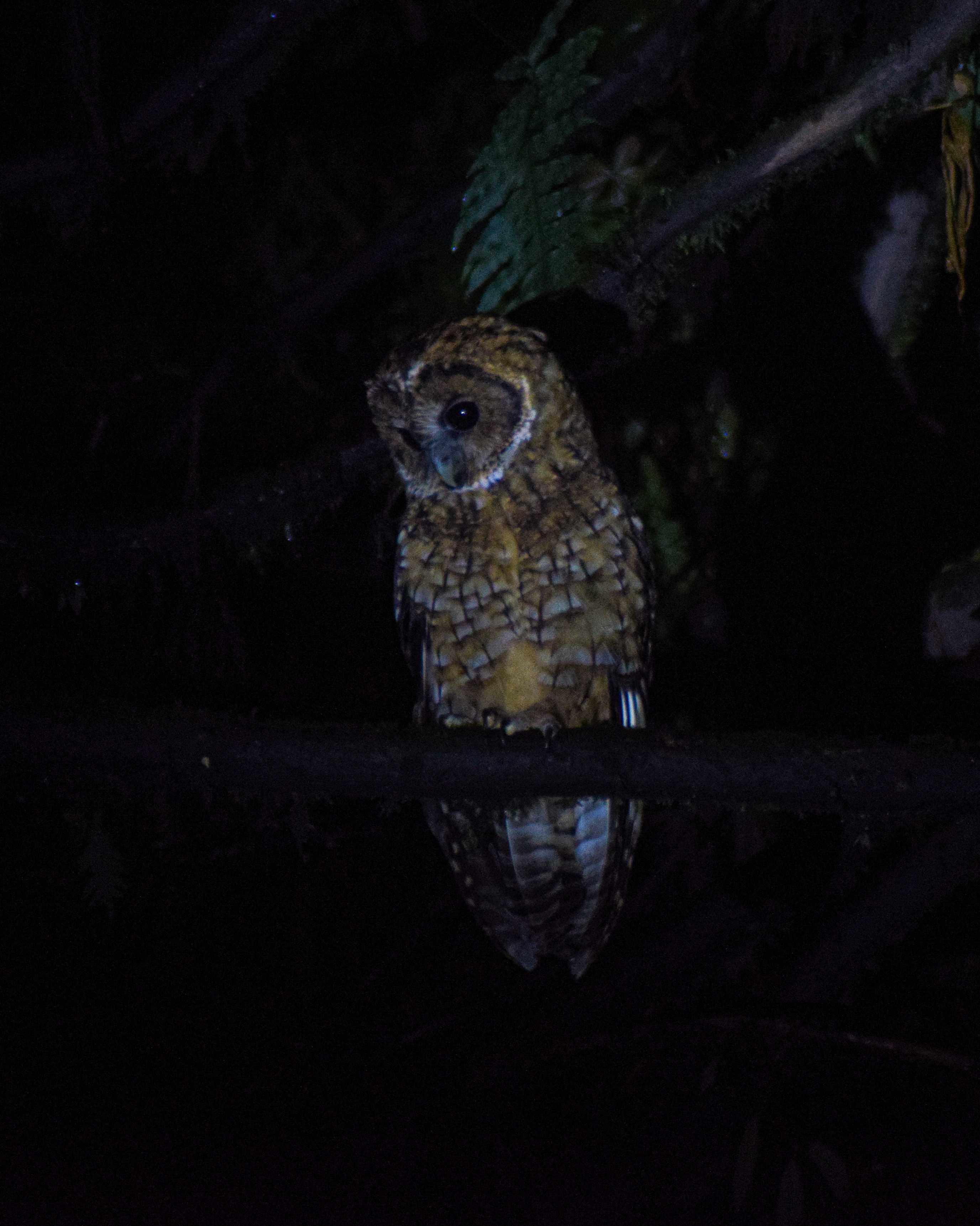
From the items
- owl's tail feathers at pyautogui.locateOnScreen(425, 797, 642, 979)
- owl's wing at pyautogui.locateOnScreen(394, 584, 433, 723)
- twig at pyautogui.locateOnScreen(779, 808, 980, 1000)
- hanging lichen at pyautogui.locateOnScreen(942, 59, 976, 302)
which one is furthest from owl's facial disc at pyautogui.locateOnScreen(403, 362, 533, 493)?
twig at pyautogui.locateOnScreen(779, 808, 980, 1000)

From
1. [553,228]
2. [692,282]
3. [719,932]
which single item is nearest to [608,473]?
[553,228]

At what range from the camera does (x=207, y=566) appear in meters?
1.68

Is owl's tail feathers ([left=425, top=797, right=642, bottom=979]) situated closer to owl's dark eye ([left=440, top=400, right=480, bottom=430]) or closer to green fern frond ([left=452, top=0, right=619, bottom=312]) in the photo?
owl's dark eye ([left=440, top=400, right=480, bottom=430])

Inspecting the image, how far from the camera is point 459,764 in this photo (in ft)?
3.23

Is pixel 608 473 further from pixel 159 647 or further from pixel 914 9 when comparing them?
pixel 159 647

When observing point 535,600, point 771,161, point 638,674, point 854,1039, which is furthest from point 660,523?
point 854,1039

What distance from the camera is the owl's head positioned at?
54.9 inches

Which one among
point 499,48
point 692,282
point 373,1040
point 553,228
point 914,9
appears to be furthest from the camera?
point 499,48

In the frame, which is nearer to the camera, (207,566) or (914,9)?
(914,9)

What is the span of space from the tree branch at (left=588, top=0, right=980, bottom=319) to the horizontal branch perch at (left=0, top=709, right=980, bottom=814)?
81 cm

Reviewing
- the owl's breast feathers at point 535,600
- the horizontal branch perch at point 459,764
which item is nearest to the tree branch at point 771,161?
the owl's breast feathers at point 535,600

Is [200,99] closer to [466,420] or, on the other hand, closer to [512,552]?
[466,420]

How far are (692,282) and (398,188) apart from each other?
2.27 ft

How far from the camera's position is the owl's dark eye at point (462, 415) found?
4.62ft
